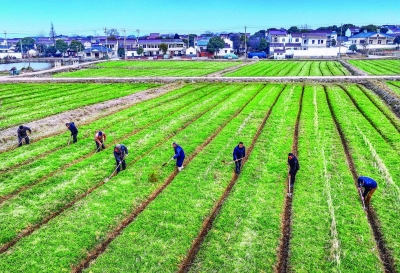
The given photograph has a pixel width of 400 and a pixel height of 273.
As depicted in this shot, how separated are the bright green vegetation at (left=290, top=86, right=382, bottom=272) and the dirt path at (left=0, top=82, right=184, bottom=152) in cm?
1944

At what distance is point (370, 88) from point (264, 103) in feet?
57.2

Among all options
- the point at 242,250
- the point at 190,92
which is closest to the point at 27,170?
the point at 242,250

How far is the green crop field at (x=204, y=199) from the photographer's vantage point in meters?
11.9

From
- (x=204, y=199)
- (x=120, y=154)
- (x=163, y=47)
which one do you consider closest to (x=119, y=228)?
(x=204, y=199)

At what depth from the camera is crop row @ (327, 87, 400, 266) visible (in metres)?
13.5

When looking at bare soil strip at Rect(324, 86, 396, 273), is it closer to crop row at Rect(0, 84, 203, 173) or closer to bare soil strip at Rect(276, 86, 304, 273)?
bare soil strip at Rect(276, 86, 304, 273)

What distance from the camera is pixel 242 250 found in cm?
1216

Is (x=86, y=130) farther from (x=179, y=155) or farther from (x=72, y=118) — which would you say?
(x=179, y=155)

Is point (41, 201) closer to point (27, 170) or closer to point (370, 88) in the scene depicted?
point (27, 170)

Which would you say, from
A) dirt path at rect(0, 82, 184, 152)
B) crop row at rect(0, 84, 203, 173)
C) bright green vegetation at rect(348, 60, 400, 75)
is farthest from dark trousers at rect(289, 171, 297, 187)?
bright green vegetation at rect(348, 60, 400, 75)

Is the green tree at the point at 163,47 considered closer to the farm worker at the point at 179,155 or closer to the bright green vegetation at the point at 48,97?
the bright green vegetation at the point at 48,97

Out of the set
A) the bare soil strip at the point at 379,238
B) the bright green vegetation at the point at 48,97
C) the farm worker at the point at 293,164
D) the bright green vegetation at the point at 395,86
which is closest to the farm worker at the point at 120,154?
the farm worker at the point at 293,164

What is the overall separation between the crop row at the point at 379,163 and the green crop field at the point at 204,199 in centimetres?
7

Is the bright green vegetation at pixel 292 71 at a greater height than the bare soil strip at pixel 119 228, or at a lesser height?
greater
